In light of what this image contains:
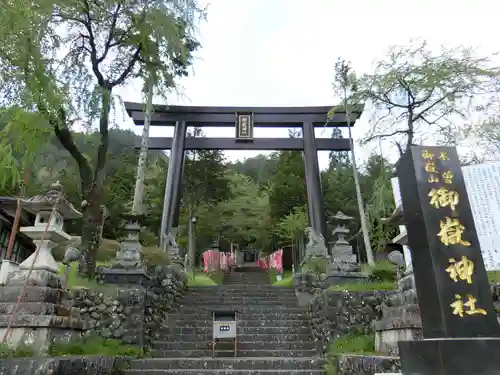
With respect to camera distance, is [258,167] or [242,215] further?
[258,167]

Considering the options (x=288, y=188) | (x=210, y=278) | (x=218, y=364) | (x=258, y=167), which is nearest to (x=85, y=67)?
(x=218, y=364)

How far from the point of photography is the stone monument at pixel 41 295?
206 inches

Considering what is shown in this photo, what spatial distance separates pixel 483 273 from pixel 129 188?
21696 millimetres

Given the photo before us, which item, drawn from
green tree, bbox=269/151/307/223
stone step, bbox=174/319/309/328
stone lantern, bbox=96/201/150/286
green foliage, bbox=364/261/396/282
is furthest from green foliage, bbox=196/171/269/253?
stone step, bbox=174/319/309/328

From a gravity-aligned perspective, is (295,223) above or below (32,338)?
above

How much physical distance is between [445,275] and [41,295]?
5505 millimetres

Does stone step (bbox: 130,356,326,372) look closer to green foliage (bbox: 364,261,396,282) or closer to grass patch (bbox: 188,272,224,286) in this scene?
green foliage (bbox: 364,261,396,282)

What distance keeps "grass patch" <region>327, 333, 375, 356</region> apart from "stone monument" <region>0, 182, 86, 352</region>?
15.6 feet

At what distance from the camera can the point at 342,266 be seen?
1046 cm

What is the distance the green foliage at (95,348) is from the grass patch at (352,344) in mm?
3867

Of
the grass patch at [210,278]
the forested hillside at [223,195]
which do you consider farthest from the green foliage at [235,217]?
the grass patch at [210,278]

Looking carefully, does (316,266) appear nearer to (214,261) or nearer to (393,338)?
(393,338)

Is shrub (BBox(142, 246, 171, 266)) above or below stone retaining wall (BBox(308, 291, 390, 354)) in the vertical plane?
above

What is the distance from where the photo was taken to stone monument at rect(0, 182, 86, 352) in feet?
17.2
